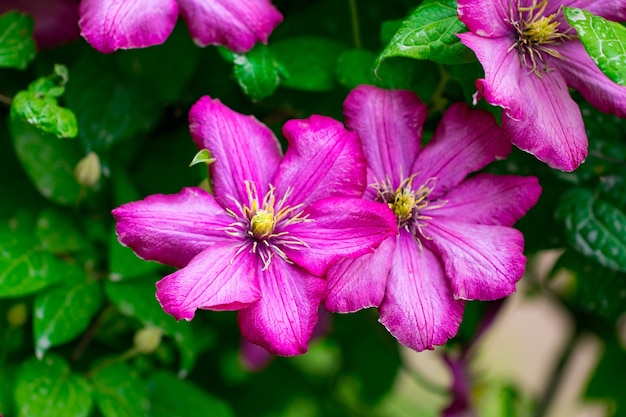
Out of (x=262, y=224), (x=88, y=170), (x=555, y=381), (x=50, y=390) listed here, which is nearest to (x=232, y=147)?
(x=262, y=224)

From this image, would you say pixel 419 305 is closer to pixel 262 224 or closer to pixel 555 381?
pixel 262 224

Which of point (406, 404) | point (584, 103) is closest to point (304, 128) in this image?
point (584, 103)

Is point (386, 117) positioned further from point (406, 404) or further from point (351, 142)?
point (406, 404)

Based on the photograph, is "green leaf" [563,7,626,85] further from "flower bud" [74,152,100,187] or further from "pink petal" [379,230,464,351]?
"flower bud" [74,152,100,187]

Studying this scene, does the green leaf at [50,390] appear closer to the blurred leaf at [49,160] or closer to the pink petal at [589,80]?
the blurred leaf at [49,160]

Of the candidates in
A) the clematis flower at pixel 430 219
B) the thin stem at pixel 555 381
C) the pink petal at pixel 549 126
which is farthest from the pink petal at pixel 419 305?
the thin stem at pixel 555 381
